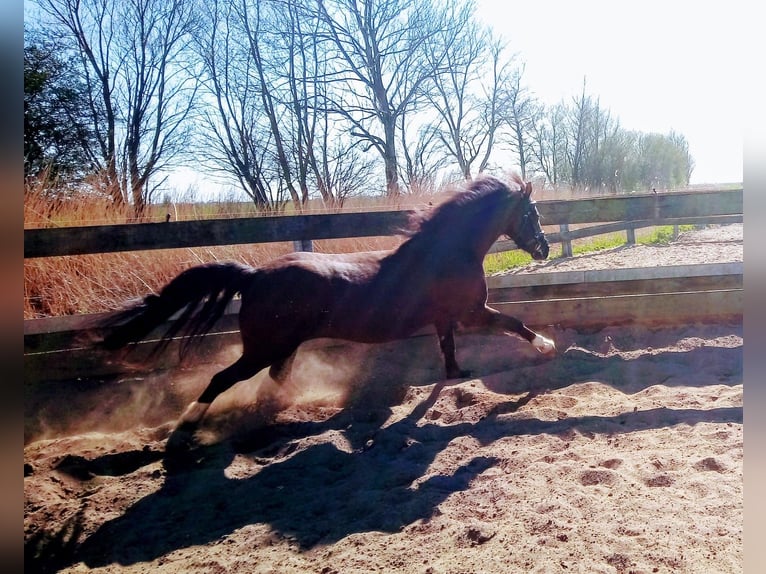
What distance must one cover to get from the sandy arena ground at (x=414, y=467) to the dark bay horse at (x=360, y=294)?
50cm

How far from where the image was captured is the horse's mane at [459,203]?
193 inches

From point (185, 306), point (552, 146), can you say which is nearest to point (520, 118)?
point (552, 146)

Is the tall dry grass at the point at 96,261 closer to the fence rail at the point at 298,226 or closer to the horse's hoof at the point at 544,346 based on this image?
the fence rail at the point at 298,226

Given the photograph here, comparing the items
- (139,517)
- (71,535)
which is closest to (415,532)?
(139,517)

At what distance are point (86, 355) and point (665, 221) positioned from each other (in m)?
6.63

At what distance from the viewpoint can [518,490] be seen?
2.59m

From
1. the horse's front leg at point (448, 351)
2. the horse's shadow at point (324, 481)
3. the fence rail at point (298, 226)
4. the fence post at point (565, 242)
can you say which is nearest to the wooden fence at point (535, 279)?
the fence rail at point (298, 226)

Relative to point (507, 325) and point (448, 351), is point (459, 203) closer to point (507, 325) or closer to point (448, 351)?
point (507, 325)

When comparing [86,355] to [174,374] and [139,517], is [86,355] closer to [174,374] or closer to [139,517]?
[174,374]

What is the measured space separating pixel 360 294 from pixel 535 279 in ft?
8.04

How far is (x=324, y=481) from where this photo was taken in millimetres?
3039
